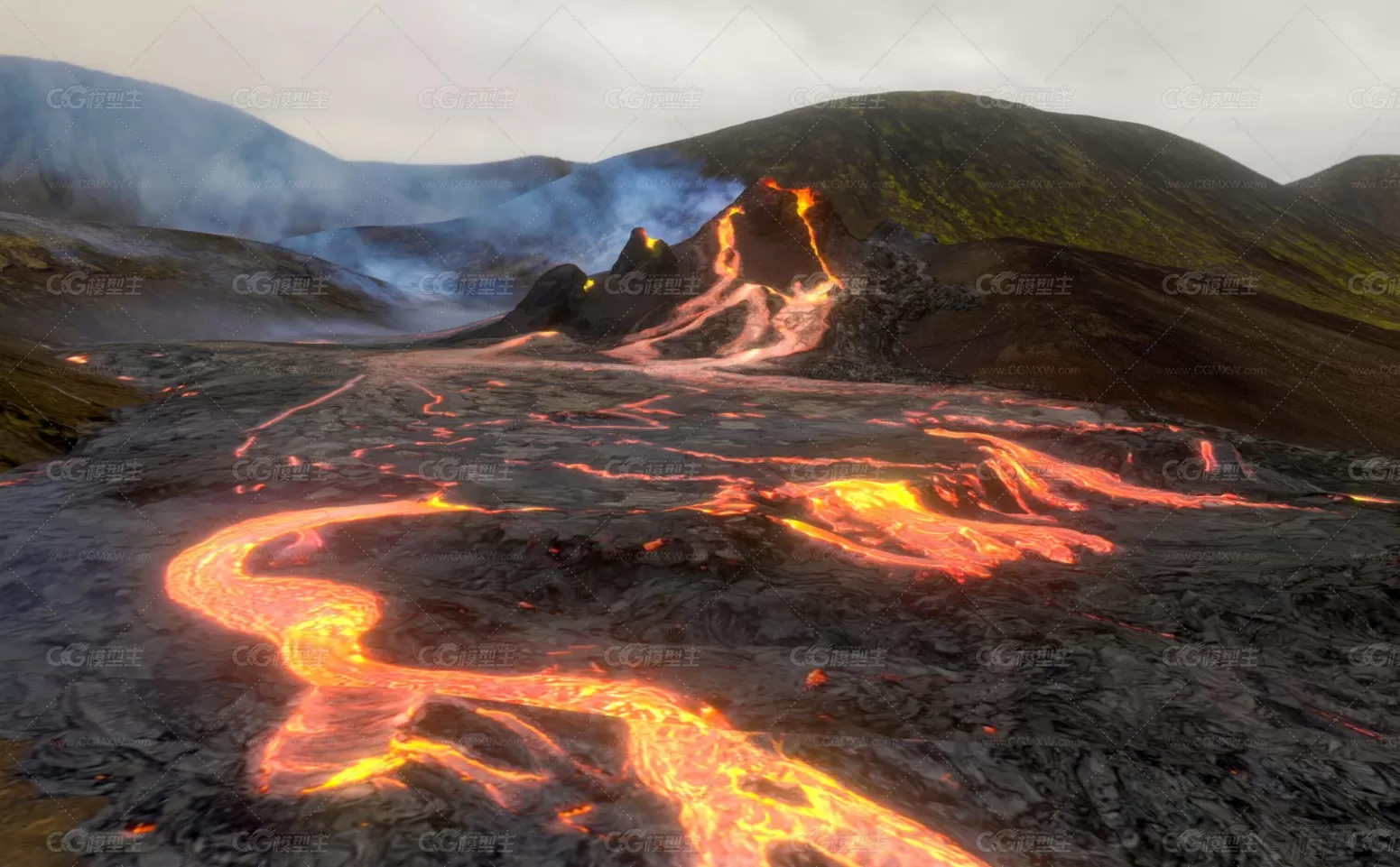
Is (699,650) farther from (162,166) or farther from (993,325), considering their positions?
(162,166)

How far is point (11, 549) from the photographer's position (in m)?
12.4

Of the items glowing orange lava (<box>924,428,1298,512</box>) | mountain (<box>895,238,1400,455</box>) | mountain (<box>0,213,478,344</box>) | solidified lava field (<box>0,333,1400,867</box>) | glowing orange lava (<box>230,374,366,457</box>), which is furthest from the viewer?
mountain (<box>0,213,478,344</box>)

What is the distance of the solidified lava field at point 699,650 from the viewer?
6.71 meters

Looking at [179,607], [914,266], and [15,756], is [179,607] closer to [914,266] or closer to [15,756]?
[15,756]

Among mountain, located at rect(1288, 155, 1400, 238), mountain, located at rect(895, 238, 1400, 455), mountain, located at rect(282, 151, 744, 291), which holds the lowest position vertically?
mountain, located at rect(895, 238, 1400, 455)

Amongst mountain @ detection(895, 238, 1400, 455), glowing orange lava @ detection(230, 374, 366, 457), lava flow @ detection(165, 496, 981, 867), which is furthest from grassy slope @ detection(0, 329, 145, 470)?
mountain @ detection(895, 238, 1400, 455)

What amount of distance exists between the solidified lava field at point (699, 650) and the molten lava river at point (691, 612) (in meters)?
0.06

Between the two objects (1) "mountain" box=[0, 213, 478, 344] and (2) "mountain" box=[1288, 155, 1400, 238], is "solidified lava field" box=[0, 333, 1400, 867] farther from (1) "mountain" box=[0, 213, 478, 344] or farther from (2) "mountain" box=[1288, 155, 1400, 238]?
(2) "mountain" box=[1288, 155, 1400, 238]

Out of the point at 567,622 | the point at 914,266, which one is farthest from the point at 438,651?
the point at 914,266

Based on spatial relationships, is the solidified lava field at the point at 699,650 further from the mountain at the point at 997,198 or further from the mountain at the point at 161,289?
the mountain at the point at 997,198

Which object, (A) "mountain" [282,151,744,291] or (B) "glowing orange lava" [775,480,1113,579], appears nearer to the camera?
(B) "glowing orange lava" [775,480,1113,579]

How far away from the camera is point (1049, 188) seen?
87.4 meters

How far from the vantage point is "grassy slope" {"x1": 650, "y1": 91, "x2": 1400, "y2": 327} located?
7856 centimetres

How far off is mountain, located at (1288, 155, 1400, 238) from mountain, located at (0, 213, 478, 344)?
13779cm
